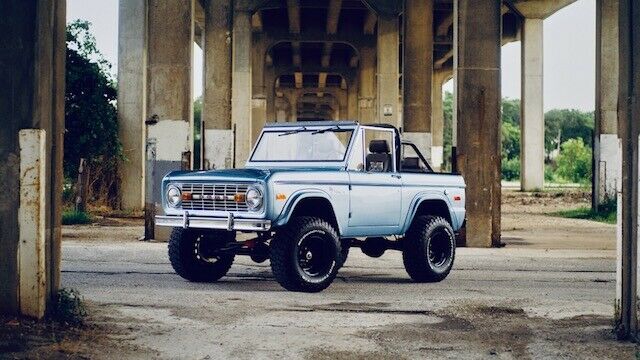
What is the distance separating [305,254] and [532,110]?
41532 millimetres

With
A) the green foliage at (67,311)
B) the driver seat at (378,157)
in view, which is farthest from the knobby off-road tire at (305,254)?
the green foliage at (67,311)

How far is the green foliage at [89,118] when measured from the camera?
28047 mm

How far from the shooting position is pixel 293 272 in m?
11.0

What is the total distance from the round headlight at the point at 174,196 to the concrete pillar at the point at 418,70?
19.8 m

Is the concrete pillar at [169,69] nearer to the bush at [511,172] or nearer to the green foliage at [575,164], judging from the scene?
the green foliage at [575,164]

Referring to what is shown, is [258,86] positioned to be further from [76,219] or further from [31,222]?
[31,222]

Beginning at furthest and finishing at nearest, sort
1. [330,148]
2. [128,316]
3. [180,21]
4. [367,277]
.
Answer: [180,21], [367,277], [330,148], [128,316]

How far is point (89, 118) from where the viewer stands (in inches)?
1110

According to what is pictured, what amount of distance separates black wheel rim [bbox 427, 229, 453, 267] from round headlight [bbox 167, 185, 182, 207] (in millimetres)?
3367

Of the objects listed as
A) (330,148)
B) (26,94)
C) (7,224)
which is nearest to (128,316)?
(7,224)

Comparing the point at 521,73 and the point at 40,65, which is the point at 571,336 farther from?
the point at 521,73

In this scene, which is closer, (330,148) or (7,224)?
(7,224)

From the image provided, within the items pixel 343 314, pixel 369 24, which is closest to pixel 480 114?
pixel 343 314

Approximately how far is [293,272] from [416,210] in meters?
2.42
